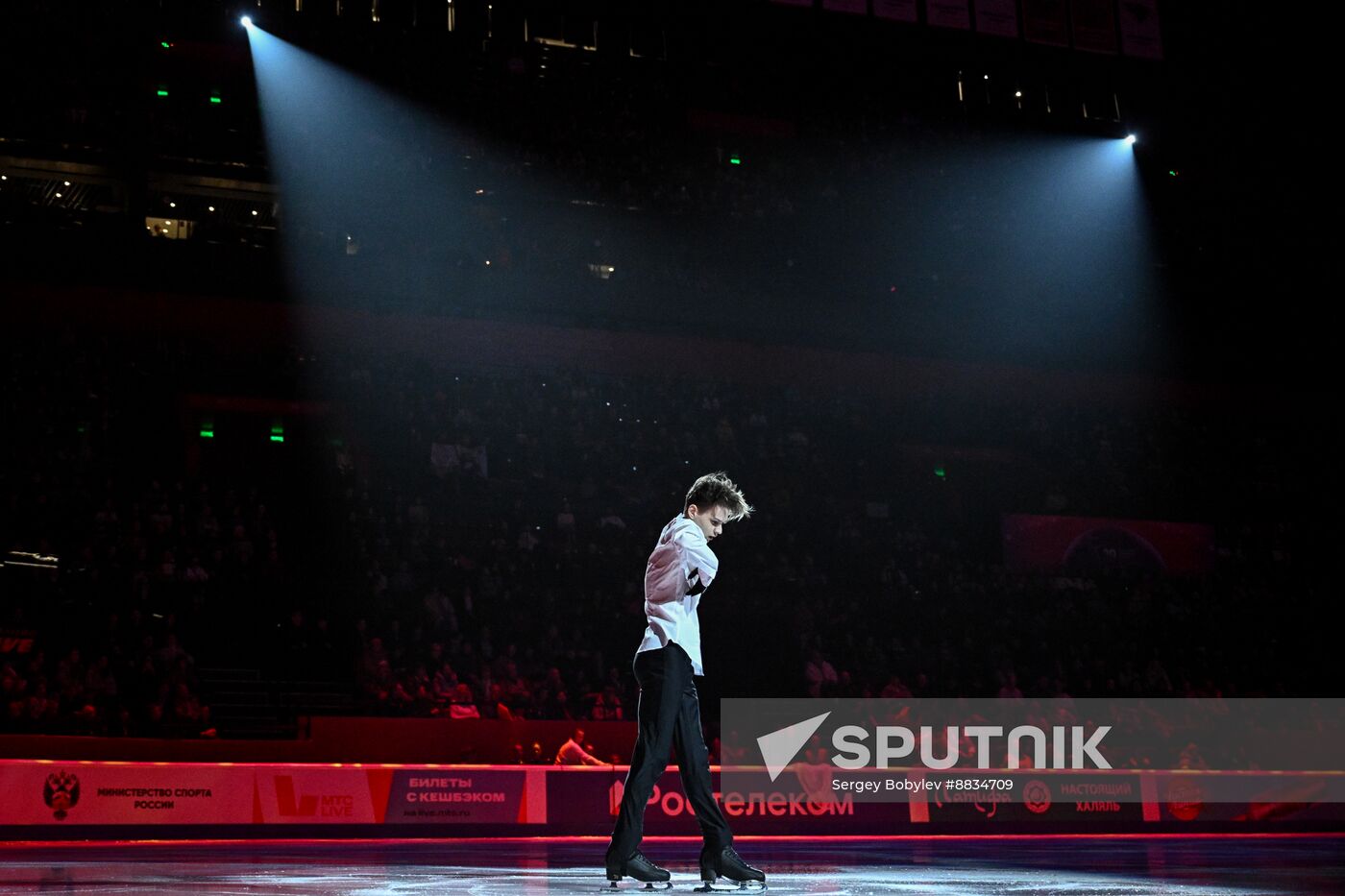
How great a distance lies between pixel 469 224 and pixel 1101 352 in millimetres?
13653

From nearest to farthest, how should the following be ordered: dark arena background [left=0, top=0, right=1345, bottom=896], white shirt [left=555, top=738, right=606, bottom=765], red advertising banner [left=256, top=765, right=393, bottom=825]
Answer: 1. red advertising banner [left=256, top=765, right=393, bottom=825]
2. white shirt [left=555, top=738, right=606, bottom=765]
3. dark arena background [left=0, top=0, right=1345, bottom=896]

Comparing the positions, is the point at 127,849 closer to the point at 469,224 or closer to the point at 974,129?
the point at 469,224

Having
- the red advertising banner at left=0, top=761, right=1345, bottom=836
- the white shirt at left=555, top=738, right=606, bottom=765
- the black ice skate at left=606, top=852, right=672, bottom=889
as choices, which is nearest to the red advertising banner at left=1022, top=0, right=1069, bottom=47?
the red advertising banner at left=0, top=761, right=1345, bottom=836

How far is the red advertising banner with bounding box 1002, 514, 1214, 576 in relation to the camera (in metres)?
24.4

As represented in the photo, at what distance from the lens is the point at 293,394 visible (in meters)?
23.0

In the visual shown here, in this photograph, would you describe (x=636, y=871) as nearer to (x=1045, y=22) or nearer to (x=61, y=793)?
(x=61, y=793)

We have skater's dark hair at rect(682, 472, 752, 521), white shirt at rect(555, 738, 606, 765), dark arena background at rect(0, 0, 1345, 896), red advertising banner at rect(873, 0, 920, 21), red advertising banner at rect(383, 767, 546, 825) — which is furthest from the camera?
red advertising banner at rect(873, 0, 920, 21)

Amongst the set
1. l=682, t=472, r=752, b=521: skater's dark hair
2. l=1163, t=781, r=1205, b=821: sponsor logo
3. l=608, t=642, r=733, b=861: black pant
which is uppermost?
l=682, t=472, r=752, b=521: skater's dark hair

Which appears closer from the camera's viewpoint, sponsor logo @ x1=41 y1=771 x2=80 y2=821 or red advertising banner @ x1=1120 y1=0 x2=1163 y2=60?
sponsor logo @ x1=41 y1=771 x2=80 y2=821

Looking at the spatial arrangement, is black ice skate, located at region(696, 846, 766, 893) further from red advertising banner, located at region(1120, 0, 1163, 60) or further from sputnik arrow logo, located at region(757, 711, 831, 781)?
red advertising banner, located at region(1120, 0, 1163, 60)

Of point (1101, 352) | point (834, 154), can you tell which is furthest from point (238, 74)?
point (1101, 352)

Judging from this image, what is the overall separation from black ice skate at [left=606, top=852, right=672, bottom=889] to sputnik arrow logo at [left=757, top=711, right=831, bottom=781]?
8.08 metres

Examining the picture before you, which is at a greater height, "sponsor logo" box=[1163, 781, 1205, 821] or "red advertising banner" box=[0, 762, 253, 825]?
"red advertising banner" box=[0, 762, 253, 825]

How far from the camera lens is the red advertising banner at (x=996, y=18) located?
26.1 metres
